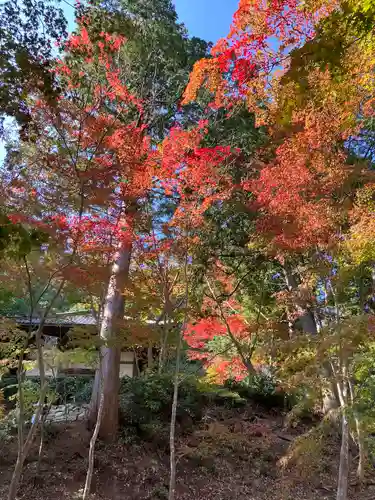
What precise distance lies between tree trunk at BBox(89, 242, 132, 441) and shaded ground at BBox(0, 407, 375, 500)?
43 cm

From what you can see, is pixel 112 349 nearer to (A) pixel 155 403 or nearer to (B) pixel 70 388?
(A) pixel 155 403

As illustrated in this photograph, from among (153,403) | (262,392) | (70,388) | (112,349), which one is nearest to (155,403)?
(153,403)

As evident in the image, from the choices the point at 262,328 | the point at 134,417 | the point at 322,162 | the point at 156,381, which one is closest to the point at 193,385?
the point at 156,381

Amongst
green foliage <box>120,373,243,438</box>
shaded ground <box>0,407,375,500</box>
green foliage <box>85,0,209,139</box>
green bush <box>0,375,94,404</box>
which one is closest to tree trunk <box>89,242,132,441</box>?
shaded ground <box>0,407,375,500</box>

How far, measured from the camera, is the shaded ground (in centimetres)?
705

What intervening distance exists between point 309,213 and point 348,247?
92cm

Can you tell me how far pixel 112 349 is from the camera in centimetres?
848

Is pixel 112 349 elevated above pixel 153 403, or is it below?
above

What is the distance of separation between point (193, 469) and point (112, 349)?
121 inches

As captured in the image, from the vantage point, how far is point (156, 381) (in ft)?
31.3

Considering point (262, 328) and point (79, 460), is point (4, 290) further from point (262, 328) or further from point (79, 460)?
point (262, 328)

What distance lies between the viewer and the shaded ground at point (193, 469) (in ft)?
23.1

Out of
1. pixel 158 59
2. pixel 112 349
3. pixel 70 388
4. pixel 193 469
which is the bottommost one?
pixel 193 469

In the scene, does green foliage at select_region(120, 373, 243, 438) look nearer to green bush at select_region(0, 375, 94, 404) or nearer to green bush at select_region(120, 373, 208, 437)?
green bush at select_region(120, 373, 208, 437)
